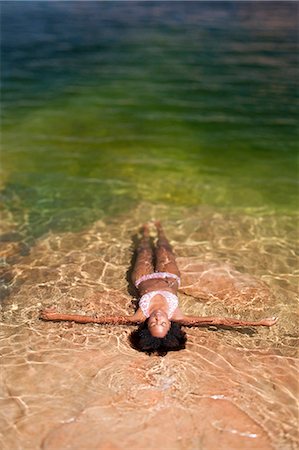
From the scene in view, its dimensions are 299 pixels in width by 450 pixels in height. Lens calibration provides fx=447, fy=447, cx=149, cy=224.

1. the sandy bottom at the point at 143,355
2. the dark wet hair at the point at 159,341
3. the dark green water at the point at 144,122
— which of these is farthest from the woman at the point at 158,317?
the dark green water at the point at 144,122

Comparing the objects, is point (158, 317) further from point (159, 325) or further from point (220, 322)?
point (220, 322)

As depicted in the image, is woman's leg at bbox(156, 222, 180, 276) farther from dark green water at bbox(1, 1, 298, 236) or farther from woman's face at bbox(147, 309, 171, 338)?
dark green water at bbox(1, 1, 298, 236)

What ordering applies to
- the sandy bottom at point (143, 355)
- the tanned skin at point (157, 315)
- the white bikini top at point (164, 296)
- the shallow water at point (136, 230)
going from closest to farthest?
the sandy bottom at point (143, 355) < the shallow water at point (136, 230) < the tanned skin at point (157, 315) < the white bikini top at point (164, 296)

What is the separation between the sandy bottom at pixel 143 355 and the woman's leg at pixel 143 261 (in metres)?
0.59

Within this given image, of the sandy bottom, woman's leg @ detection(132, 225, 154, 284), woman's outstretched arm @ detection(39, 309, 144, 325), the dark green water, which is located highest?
the dark green water

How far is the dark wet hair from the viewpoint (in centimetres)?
885

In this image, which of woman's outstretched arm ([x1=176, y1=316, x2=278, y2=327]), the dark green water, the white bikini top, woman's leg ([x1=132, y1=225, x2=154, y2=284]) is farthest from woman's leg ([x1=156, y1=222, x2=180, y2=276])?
the dark green water

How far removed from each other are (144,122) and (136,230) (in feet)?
28.8

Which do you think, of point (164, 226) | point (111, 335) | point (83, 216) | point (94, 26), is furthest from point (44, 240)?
point (94, 26)

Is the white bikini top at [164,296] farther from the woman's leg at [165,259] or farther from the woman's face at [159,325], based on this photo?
the woman's leg at [165,259]

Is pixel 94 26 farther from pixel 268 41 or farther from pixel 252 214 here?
pixel 252 214

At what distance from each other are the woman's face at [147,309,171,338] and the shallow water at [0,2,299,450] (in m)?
0.65

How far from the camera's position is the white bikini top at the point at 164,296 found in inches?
368

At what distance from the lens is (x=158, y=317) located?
8.69 meters
